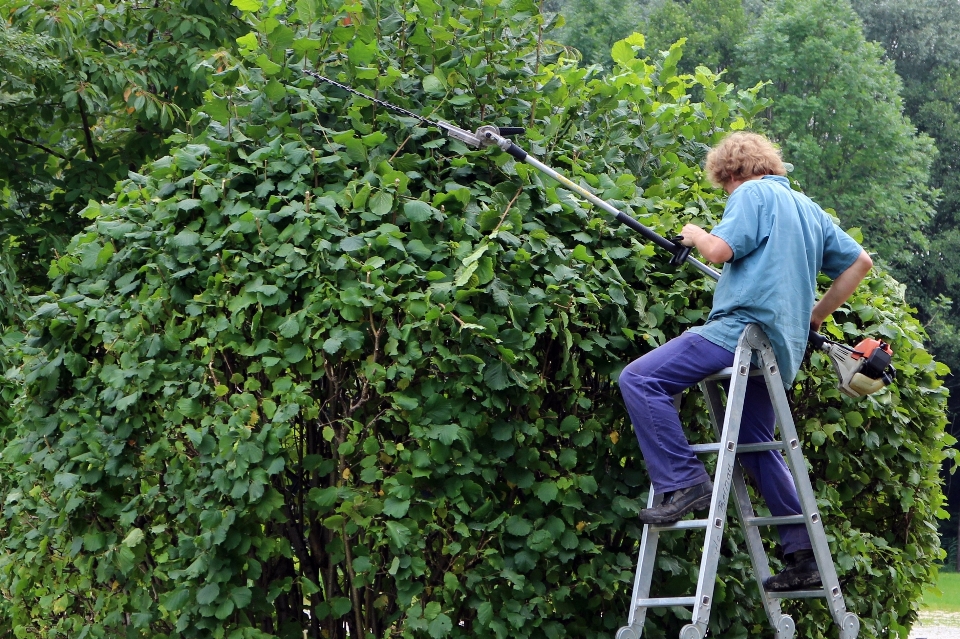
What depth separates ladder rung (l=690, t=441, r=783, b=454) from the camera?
14.4ft

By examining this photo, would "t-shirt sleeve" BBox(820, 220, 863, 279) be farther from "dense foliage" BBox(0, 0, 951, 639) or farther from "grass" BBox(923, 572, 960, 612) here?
"grass" BBox(923, 572, 960, 612)

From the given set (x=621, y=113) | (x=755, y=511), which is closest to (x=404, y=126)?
(x=621, y=113)

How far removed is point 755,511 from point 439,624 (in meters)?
1.52

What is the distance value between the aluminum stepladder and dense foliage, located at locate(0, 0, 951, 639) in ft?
0.55

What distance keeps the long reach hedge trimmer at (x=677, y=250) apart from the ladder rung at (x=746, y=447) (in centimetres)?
39

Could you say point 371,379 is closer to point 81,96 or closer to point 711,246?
point 711,246

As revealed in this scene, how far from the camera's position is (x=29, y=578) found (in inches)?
192

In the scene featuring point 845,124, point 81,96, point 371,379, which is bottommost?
point 845,124

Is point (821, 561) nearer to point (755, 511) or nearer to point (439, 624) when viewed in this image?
point (755, 511)

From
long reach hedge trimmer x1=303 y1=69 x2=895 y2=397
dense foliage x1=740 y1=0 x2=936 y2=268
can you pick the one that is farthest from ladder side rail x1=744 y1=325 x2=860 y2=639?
dense foliage x1=740 y1=0 x2=936 y2=268

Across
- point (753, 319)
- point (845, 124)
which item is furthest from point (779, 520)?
point (845, 124)

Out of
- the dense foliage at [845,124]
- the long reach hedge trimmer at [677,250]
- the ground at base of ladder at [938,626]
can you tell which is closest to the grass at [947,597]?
the ground at base of ladder at [938,626]

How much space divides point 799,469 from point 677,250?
3.17 ft

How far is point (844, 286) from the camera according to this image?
472 cm
